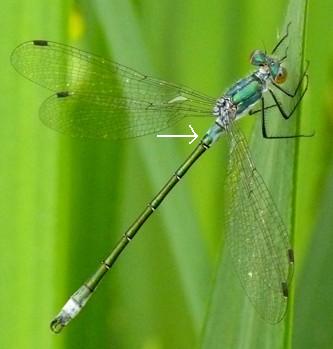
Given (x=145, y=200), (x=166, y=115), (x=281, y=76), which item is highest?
(x=281, y=76)

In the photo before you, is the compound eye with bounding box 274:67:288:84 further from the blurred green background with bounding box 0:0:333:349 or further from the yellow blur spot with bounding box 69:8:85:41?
Answer: the yellow blur spot with bounding box 69:8:85:41

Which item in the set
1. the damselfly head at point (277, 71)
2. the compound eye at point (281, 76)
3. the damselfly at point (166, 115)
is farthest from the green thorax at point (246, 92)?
the compound eye at point (281, 76)

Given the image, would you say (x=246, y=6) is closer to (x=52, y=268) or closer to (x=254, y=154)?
(x=254, y=154)

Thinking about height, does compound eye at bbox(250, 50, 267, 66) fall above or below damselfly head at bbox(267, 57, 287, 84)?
above

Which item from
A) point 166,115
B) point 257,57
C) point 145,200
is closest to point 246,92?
point 257,57

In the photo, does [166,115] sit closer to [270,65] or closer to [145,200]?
[145,200]

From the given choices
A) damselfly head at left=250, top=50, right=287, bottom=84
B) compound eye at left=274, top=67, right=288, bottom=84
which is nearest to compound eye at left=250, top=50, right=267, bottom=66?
damselfly head at left=250, top=50, right=287, bottom=84

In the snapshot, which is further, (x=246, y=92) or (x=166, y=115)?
(x=166, y=115)

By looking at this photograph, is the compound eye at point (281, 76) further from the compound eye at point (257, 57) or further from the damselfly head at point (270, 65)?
the compound eye at point (257, 57)
